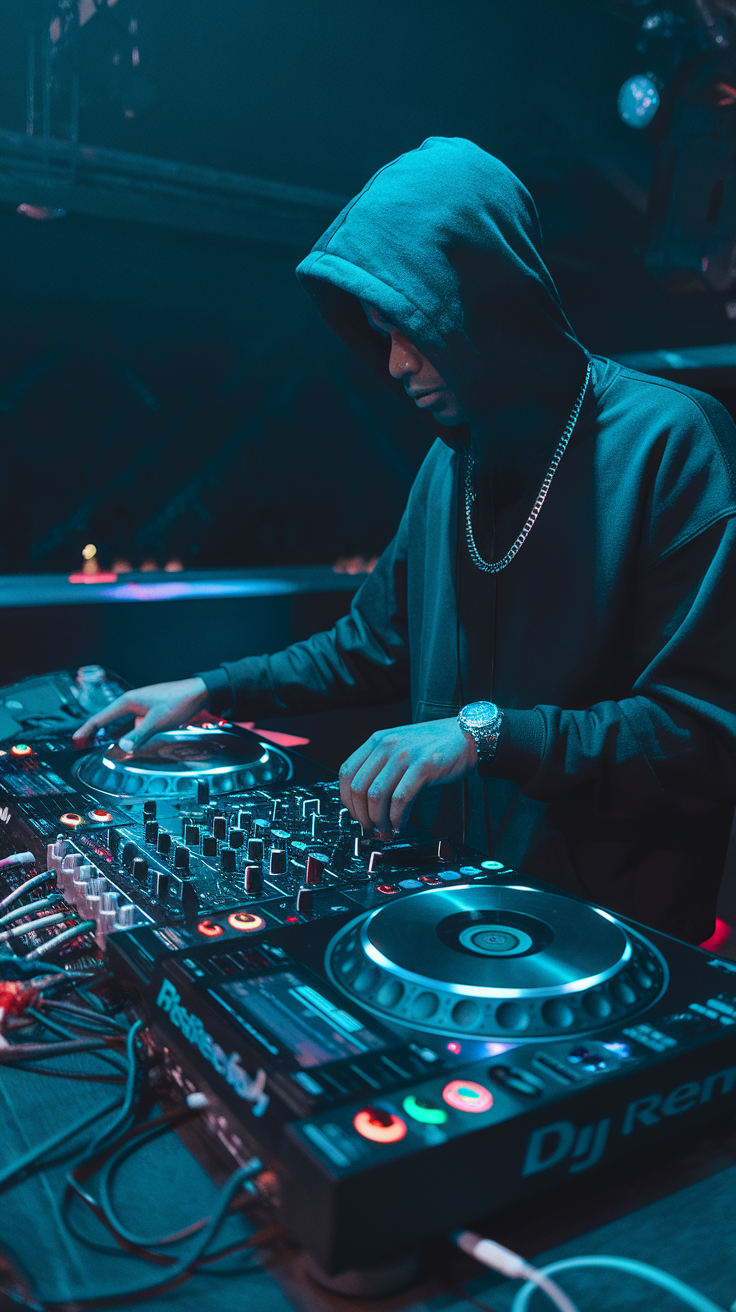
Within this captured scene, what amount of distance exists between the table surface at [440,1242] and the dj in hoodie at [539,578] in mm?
399

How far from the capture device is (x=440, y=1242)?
543 millimetres

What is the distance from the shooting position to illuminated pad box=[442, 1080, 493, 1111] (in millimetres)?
527

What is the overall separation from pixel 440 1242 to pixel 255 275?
2472 mm

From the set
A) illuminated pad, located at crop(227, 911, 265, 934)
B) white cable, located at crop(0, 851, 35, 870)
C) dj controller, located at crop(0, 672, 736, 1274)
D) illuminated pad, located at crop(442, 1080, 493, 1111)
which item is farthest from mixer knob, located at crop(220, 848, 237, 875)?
illuminated pad, located at crop(442, 1080, 493, 1111)

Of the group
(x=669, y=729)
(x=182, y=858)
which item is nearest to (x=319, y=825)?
(x=182, y=858)

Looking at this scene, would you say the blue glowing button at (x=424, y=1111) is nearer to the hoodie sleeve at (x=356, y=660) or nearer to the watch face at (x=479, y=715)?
the watch face at (x=479, y=715)

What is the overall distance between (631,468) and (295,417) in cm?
171

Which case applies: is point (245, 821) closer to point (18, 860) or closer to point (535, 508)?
point (18, 860)

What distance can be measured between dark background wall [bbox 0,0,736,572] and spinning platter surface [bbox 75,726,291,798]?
124cm

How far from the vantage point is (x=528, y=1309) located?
49 centimetres

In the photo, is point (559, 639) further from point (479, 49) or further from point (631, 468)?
point (479, 49)

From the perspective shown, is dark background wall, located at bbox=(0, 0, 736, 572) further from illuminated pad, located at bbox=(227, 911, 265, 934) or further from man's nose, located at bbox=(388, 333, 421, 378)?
illuminated pad, located at bbox=(227, 911, 265, 934)

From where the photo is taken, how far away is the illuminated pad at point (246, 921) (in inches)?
30.2

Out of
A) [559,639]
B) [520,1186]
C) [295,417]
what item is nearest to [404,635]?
[559,639]
